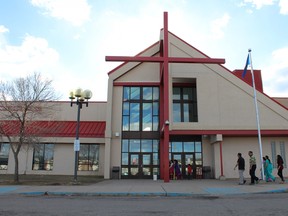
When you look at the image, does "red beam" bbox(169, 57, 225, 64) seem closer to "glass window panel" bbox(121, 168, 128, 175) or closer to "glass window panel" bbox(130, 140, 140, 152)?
"glass window panel" bbox(130, 140, 140, 152)

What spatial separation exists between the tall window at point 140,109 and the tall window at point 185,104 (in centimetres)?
180

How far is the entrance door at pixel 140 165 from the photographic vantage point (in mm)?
24969

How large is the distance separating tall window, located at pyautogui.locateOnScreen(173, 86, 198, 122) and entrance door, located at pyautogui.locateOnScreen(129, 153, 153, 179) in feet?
14.5

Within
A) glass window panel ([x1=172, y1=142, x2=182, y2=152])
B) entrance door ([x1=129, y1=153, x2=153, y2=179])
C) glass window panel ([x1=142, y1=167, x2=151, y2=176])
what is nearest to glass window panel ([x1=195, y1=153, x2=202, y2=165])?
glass window panel ([x1=172, y1=142, x2=182, y2=152])

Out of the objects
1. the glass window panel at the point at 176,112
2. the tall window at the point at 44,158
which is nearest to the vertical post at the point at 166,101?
the glass window panel at the point at 176,112

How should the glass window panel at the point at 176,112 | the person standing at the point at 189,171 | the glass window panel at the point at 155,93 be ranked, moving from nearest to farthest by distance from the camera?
the person standing at the point at 189,171 < the glass window panel at the point at 176,112 < the glass window panel at the point at 155,93

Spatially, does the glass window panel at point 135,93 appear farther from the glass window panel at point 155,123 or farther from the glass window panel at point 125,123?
the glass window panel at point 155,123

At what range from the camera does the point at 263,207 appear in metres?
8.44

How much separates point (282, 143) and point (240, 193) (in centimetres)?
1408

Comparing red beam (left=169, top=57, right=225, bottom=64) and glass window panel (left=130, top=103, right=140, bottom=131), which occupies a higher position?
red beam (left=169, top=57, right=225, bottom=64)

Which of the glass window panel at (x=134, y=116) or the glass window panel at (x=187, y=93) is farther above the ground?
the glass window panel at (x=187, y=93)

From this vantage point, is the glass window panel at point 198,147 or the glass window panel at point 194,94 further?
the glass window panel at point 194,94

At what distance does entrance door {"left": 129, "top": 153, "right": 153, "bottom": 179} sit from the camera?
2497cm

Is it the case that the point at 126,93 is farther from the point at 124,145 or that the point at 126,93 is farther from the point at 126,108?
the point at 124,145
